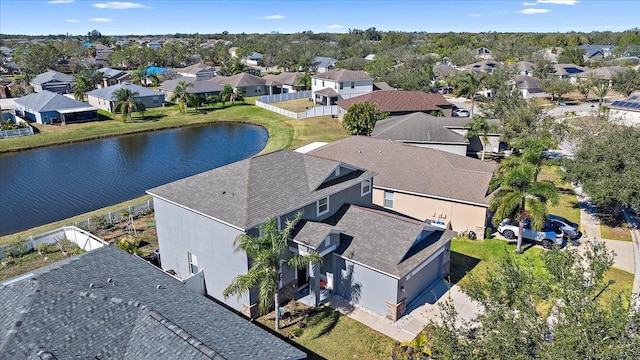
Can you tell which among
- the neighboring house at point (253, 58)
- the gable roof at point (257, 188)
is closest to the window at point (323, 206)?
the gable roof at point (257, 188)

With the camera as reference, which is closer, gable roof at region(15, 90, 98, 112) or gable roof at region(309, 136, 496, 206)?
gable roof at region(309, 136, 496, 206)

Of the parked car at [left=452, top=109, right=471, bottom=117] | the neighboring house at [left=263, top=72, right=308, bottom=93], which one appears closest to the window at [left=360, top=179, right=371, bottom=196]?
the parked car at [left=452, top=109, right=471, bottom=117]

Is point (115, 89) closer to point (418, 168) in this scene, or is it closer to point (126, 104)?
point (126, 104)

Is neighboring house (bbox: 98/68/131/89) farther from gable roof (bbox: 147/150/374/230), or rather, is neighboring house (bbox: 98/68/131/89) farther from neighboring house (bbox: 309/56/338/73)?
gable roof (bbox: 147/150/374/230)

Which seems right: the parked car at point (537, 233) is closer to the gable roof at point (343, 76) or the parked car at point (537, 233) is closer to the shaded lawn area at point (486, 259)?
the shaded lawn area at point (486, 259)

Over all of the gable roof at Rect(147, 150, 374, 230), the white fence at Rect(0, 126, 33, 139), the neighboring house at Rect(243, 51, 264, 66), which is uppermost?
the neighboring house at Rect(243, 51, 264, 66)

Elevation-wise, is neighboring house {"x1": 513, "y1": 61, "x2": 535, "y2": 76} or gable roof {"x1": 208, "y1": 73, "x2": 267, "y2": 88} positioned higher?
neighboring house {"x1": 513, "y1": 61, "x2": 535, "y2": 76}

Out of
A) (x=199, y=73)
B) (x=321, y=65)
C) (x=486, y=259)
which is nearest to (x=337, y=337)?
(x=486, y=259)
